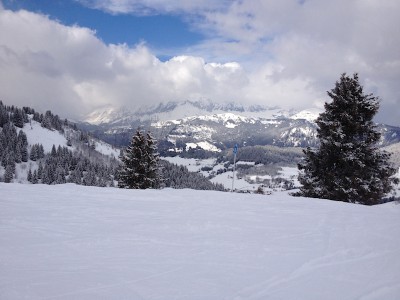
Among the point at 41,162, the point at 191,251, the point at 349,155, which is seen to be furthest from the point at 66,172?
the point at 191,251

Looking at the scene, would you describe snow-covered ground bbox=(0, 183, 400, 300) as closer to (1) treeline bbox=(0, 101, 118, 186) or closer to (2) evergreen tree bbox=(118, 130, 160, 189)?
(2) evergreen tree bbox=(118, 130, 160, 189)

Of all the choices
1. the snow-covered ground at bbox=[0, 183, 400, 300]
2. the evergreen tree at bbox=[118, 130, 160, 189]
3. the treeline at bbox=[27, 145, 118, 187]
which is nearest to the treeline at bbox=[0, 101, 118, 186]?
the treeline at bbox=[27, 145, 118, 187]

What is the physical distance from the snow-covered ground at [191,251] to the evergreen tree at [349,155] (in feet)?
30.9

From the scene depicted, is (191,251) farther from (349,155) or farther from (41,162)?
(41,162)

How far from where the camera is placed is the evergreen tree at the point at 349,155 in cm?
1997

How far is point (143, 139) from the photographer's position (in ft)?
117

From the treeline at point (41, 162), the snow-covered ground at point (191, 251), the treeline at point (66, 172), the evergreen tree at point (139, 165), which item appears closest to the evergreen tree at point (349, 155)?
the snow-covered ground at point (191, 251)

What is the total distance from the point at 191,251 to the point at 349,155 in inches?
649

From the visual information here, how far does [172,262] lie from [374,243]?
15.6 ft

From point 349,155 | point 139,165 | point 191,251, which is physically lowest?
point 191,251

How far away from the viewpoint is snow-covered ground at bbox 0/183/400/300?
15.1ft

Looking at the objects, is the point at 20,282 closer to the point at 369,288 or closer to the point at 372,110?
the point at 369,288

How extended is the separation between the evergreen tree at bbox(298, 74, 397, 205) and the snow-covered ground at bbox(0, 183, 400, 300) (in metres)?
9.42

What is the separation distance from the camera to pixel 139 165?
3484 cm
